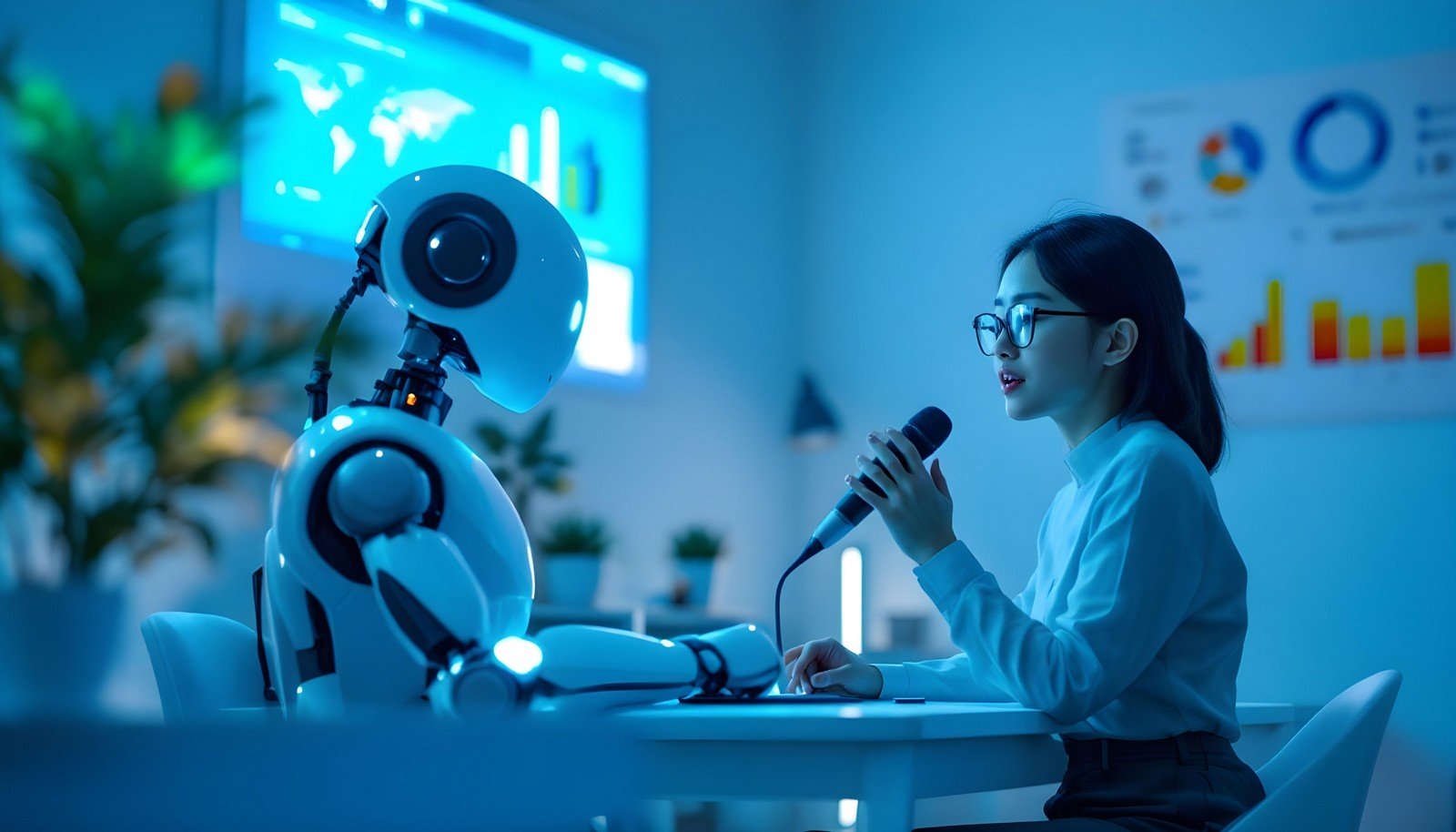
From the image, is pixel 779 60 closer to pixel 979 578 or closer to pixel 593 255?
pixel 593 255

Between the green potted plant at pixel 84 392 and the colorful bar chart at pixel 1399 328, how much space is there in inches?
134

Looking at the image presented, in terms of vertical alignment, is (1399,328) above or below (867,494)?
above

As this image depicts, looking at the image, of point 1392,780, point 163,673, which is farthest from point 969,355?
point 163,673

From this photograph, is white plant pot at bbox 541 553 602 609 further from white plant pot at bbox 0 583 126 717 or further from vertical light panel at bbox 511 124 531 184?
white plant pot at bbox 0 583 126 717

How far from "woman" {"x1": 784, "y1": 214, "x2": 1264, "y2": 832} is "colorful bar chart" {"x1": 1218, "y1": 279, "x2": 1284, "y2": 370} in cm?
323

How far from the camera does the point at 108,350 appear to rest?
3.05 meters

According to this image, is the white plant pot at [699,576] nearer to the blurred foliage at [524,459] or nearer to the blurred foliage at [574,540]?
the blurred foliage at [574,540]

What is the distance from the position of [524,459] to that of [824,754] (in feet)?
10.00

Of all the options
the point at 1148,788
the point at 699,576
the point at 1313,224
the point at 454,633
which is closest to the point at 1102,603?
the point at 1148,788

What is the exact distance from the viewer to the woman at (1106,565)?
133 cm

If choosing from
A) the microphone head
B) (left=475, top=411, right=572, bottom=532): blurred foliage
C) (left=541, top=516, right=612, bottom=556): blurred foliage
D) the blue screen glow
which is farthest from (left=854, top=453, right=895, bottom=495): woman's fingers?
(left=541, top=516, right=612, bottom=556): blurred foliage

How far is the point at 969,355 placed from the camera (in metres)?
5.23

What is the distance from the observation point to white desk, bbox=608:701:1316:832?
1049mm

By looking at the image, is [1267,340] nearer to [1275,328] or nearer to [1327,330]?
[1275,328]
